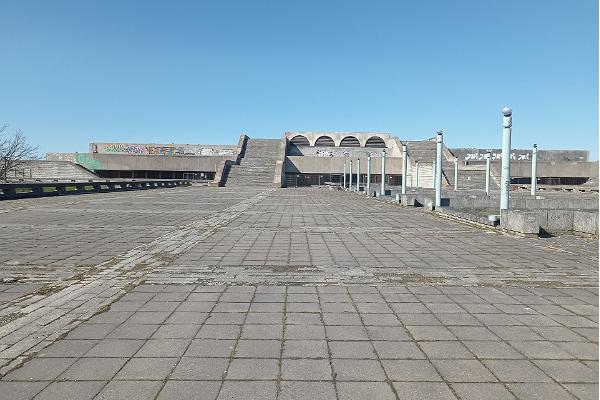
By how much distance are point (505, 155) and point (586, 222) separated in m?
2.52

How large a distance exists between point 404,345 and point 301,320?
107 centimetres

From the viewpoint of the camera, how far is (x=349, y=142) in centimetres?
7450

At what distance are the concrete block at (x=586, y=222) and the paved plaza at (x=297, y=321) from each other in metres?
1.69

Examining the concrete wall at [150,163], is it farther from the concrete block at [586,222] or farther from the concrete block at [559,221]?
the concrete block at [586,222]

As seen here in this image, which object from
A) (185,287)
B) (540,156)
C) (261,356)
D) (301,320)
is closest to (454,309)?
(301,320)

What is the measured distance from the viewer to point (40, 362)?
3055mm

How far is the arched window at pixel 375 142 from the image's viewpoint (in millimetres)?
72625

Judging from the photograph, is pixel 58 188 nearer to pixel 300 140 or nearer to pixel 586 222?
pixel 586 222

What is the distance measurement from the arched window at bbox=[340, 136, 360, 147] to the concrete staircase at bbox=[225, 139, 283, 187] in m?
16.7

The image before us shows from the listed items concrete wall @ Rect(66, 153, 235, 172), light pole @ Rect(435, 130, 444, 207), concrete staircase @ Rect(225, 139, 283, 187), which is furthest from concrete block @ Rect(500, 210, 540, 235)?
concrete wall @ Rect(66, 153, 235, 172)

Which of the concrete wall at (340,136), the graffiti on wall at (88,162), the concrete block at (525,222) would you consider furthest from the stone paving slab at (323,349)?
the concrete wall at (340,136)

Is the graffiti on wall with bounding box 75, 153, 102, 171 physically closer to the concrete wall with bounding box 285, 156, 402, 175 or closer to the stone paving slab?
the concrete wall with bounding box 285, 156, 402, 175

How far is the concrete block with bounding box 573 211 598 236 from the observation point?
30.1 feet

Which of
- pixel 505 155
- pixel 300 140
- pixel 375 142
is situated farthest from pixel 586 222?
pixel 375 142
